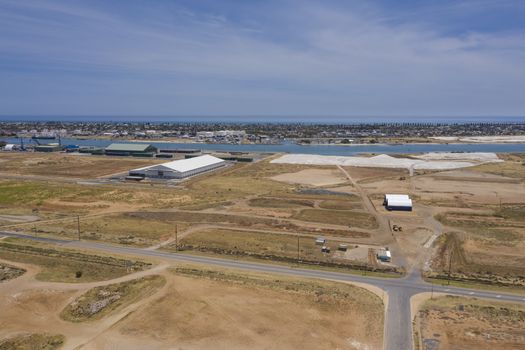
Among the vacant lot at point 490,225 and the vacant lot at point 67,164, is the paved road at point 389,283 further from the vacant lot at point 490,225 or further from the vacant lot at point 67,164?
the vacant lot at point 67,164

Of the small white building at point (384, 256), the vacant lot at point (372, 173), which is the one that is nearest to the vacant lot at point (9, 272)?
the small white building at point (384, 256)

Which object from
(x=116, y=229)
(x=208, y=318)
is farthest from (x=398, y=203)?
(x=116, y=229)

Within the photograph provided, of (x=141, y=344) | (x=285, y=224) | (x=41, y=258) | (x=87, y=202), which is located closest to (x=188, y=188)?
(x=87, y=202)

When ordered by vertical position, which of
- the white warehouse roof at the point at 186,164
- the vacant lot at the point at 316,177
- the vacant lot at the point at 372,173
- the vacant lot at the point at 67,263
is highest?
the white warehouse roof at the point at 186,164

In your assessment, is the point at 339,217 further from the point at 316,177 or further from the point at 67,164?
the point at 67,164

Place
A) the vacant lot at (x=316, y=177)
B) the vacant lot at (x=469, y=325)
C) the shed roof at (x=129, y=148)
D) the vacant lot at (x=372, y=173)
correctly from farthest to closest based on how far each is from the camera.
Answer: the shed roof at (x=129, y=148) < the vacant lot at (x=372, y=173) < the vacant lot at (x=316, y=177) < the vacant lot at (x=469, y=325)

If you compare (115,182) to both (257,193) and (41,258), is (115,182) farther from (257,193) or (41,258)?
(41,258)
